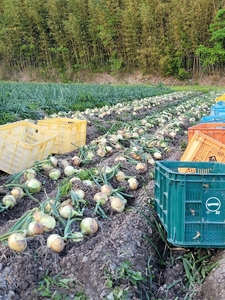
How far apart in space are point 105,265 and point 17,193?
1188 mm

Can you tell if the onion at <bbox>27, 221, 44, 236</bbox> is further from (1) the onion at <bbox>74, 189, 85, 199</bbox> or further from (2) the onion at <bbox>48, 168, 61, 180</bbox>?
(2) the onion at <bbox>48, 168, 61, 180</bbox>

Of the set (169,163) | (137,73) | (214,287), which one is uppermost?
(169,163)

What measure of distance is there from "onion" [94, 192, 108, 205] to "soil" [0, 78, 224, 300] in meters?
0.08

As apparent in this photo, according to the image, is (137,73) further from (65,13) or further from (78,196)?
(78,196)

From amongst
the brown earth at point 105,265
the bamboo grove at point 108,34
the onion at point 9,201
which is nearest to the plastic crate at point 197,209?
the brown earth at point 105,265

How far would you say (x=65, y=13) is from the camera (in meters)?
31.2

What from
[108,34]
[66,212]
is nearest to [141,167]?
[66,212]

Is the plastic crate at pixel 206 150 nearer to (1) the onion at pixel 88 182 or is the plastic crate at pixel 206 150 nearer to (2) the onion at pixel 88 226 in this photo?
(1) the onion at pixel 88 182

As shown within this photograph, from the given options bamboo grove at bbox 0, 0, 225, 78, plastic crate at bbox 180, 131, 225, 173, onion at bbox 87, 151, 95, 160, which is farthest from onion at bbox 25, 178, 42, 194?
bamboo grove at bbox 0, 0, 225, 78

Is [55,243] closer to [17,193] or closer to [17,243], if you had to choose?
[17,243]

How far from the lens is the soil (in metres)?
1.85

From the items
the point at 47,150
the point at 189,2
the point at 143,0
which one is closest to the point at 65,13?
the point at 143,0

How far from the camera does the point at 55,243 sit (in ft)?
6.91

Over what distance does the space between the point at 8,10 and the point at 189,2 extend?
628 inches
